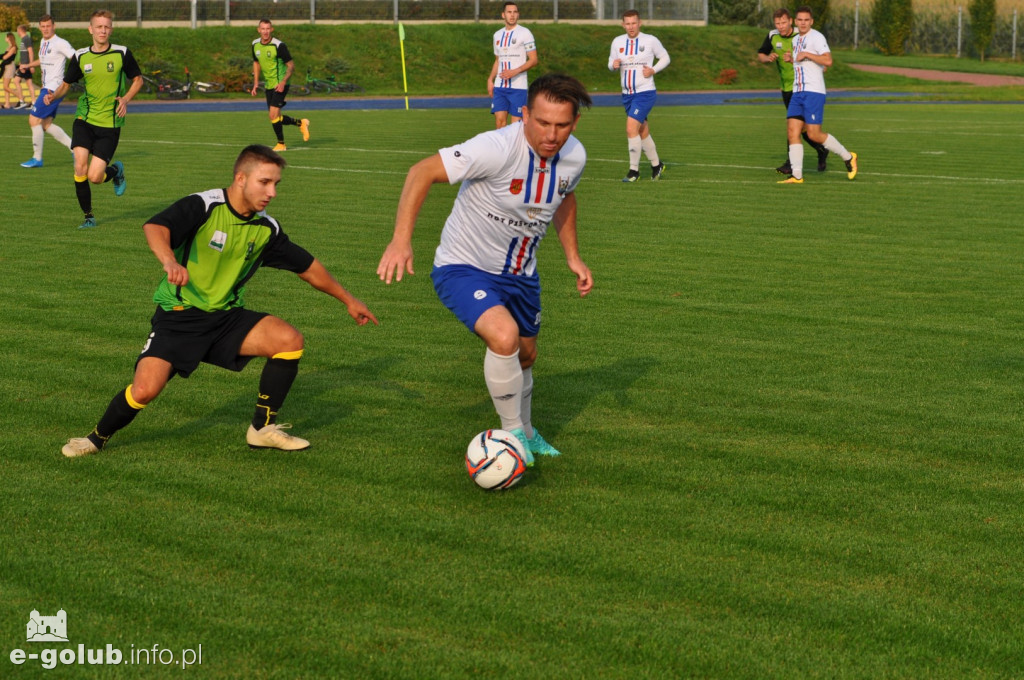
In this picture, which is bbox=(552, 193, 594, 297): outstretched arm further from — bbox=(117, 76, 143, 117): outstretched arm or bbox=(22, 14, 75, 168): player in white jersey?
bbox=(22, 14, 75, 168): player in white jersey

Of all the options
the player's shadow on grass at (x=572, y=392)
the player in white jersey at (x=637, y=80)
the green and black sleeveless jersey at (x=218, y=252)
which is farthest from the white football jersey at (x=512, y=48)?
the green and black sleeveless jersey at (x=218, y=252)

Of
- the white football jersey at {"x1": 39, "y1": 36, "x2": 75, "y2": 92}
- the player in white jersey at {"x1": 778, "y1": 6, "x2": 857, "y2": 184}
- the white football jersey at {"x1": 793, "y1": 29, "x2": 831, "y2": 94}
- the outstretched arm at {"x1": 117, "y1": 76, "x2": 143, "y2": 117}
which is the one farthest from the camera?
the white football jersey at {"x1": 39, "y1": 36, "x2": 75, "y2": 92}

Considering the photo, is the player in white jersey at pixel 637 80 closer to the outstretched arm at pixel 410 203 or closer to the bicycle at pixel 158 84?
the outstretched arm at pixel 410 203

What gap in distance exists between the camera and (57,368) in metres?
8.04

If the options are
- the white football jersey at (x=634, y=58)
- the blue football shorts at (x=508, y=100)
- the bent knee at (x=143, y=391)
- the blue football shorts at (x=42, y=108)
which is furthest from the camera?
the blue football shorts at (x=508, y=100)

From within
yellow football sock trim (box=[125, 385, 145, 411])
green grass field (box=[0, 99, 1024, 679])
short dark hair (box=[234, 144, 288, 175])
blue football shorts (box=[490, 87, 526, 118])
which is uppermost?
blue football shorts (box=[490, 87, 526, 118])

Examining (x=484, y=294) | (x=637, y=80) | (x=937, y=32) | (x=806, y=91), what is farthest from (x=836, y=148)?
(x=937, y=32)

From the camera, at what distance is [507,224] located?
6.27 metres

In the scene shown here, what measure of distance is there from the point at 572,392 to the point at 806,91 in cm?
1269

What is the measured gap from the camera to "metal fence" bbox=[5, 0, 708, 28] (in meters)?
51.9

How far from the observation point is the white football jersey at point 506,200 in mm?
6086

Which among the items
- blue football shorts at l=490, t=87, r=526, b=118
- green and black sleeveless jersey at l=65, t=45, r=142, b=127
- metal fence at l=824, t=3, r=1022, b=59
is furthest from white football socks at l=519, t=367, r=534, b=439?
metal fence at l=824, t=3, r=1022, b=59

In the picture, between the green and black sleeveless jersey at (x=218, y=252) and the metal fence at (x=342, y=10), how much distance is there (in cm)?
4891

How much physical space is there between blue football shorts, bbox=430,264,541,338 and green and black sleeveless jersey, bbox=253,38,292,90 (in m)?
20.0
